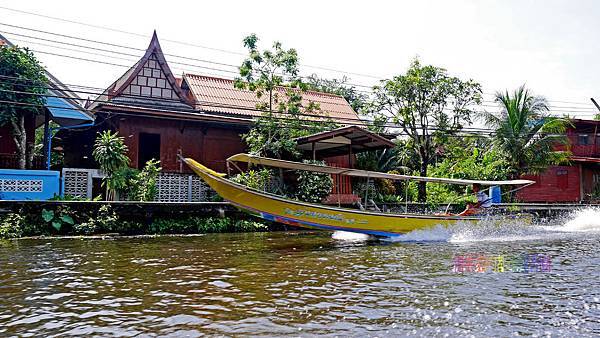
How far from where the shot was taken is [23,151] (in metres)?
15.8

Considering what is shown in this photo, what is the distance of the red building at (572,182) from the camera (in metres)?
28.0

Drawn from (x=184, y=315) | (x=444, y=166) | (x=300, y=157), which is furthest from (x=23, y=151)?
(x=444, y=166)

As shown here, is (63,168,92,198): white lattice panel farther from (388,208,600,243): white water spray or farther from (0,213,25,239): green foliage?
(388,208,600,243): white water spray

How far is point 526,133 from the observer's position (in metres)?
23.6

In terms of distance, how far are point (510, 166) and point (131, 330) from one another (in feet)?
70.4

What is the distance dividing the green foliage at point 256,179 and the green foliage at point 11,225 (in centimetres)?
636

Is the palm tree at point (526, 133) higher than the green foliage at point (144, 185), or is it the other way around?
the palm tree at point (526, 133)

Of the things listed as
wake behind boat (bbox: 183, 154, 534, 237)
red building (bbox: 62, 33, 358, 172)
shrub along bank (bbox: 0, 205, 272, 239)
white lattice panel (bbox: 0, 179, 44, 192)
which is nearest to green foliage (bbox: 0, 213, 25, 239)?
shrub along bank (bbox: 0, 205, 272, 239)

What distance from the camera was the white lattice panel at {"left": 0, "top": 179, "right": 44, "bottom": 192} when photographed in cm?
1410

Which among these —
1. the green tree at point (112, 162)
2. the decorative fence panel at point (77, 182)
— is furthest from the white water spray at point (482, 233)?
the decorative fence panel at point (77, 182)

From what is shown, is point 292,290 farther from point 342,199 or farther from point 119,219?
point 342,199

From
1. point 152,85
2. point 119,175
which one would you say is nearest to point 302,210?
point 119,175

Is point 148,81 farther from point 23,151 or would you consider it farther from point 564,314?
point 564,314

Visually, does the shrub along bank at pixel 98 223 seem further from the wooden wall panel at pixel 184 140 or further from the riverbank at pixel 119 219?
the wooden wall panel at pixel 184 140
